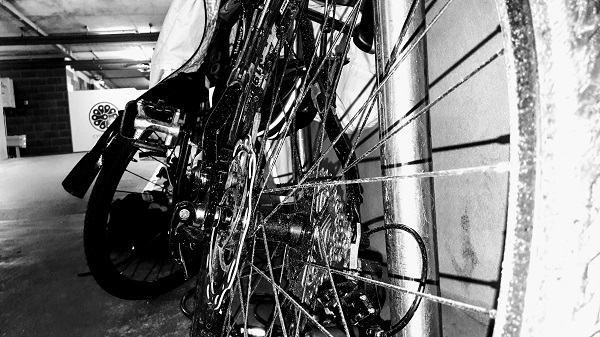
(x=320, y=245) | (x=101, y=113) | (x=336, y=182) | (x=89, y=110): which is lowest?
(x=320, y=245)

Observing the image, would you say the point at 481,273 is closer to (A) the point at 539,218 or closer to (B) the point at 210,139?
(B) the point at 210,139

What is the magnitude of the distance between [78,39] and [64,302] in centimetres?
974

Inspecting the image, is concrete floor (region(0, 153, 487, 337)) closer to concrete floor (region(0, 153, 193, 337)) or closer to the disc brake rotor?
concrete floor (region(0, 153, 193, 337))

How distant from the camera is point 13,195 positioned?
4.29m

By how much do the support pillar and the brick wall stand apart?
43.5 feet

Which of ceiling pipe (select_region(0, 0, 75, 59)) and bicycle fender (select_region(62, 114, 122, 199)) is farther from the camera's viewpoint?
ceiling pipe (select_region(0, 0, 75, 59))

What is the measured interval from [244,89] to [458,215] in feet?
2.65

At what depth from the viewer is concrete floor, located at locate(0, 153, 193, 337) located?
1.37m

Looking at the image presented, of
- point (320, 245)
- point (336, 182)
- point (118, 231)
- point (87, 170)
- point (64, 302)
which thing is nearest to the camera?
point (336, 182)

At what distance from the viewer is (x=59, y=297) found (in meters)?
1.64

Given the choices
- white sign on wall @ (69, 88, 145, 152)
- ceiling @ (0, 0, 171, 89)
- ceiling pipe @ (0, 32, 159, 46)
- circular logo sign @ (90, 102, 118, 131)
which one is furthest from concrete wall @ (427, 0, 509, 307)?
circular logo sign @ (90, 102, 118, 131)

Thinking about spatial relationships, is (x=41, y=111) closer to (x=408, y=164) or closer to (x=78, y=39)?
(x=78, y=39)

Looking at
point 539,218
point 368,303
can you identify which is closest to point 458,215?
point 368,303

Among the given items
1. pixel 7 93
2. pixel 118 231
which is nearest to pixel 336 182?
pixel 118 231
